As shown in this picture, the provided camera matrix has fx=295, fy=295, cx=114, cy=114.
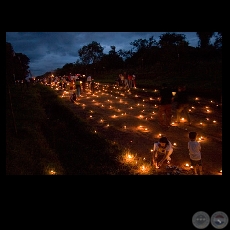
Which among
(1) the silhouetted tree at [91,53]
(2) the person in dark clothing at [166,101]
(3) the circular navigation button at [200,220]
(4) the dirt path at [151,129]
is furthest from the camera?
(1) the silhouetted tree at [91,53]

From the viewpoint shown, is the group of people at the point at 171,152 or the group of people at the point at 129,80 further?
the group of people at the point at 129,80

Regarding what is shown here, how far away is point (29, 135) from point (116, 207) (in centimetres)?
813

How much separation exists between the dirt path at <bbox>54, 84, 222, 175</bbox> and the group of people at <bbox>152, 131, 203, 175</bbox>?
0.77 ft

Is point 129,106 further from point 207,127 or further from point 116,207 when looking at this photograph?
point 116,207

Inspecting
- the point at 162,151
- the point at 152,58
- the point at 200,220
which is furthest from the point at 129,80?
the point at 200,220

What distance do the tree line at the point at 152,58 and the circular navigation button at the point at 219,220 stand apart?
26.4 ft

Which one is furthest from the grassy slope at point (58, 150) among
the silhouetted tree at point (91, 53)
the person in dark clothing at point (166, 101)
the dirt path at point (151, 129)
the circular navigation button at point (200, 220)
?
the silhouetted tree at point (91, 53)

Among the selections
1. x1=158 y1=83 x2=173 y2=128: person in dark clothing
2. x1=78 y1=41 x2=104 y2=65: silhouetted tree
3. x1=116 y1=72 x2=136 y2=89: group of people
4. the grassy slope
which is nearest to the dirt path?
x1=158 y1=83 x2=173 y2=128: person in dark clothing

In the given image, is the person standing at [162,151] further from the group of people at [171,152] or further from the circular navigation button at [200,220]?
the circular navigation button at [200,220]

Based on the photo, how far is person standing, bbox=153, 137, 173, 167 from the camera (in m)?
6.91

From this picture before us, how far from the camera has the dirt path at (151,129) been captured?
764 centimetres

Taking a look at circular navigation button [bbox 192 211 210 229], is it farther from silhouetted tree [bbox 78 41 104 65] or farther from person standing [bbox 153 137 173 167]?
silhouetted tree [bbox 78 41 104 65]
